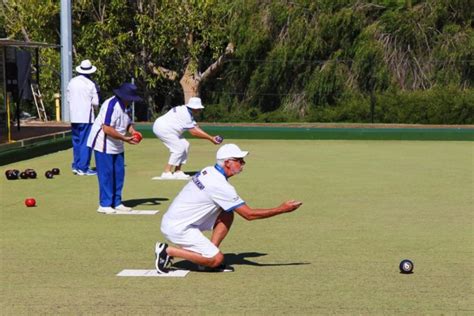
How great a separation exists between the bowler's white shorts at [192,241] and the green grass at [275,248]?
0.56ft

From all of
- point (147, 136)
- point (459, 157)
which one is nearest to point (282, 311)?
point (459, 157)

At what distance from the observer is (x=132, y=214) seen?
413 inches

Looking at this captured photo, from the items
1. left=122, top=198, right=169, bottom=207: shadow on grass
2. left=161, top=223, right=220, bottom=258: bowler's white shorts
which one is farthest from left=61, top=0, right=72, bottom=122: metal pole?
left=161, top=223, right=220, bottom=258: bowler's white shorts

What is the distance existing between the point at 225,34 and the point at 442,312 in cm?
2047

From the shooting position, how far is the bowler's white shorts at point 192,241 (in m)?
7.35

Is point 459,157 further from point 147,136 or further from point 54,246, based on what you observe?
point 54,246

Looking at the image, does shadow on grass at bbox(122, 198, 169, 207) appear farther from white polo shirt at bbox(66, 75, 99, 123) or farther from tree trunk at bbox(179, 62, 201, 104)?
tree trunk at bbox(179, 62, 201, 104)

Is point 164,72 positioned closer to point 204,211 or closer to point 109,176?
point 109,176

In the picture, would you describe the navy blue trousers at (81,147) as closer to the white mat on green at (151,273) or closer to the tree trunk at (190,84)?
the white mat on green at (151,273)

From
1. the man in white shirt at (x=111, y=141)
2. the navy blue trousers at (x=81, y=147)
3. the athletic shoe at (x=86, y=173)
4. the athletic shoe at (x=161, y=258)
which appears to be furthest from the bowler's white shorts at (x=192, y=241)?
the athletic shoe at (x=86, y=173)

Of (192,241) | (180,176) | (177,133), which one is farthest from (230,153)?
(177,133)

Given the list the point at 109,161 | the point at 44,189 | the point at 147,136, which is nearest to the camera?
the point at 109,161

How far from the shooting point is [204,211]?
736 centimetres

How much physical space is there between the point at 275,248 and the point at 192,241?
1.33 metres
